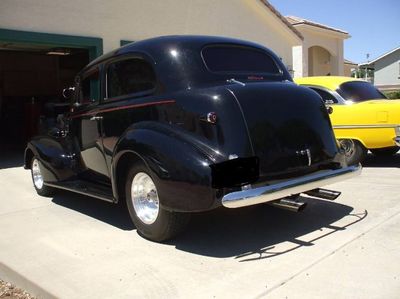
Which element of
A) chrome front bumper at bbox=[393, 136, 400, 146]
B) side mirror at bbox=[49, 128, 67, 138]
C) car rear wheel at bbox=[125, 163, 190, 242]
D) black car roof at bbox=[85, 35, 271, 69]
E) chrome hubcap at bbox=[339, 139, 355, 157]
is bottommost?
car rear wheel at bbox=[125, 163, 190, 242]

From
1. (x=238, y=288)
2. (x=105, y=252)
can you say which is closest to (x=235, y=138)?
(x=238, y=288)

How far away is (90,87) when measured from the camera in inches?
260

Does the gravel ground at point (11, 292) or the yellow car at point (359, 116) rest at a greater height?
the yellow car at point (359, 116)

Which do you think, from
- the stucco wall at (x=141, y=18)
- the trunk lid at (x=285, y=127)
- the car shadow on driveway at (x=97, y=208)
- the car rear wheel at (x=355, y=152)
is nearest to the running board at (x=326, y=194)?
the trunk lid at (x=285, y=127)

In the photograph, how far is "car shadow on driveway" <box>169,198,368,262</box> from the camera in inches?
187

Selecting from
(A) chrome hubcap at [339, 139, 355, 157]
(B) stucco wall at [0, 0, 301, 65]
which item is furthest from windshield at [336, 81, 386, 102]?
(B) stucco wall at [0, 0, 301, 65]

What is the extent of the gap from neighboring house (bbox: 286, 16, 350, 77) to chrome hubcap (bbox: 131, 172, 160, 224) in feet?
47.5

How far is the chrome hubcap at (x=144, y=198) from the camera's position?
5.00 metres

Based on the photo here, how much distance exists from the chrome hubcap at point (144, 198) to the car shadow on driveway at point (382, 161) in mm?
5708

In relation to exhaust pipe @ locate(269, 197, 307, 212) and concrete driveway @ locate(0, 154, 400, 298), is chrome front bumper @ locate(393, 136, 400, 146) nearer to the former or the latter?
concrete driveway @ locate(0, 154, 400, 298)

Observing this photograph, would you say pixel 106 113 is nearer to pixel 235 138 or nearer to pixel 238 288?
pixel 235 138

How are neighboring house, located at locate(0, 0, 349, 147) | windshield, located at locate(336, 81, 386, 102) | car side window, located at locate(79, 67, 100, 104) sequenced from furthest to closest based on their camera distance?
neighboring house, located at locate(0, 0, 349, 147)
windshield, located at locate(336, 81, 386, 102)
car side window, located at locate(79, 67, 100, 104)

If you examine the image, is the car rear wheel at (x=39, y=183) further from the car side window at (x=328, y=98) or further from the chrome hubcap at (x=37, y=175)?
the car side window at (x=328, y=98)

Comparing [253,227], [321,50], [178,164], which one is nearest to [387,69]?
[321,50]
